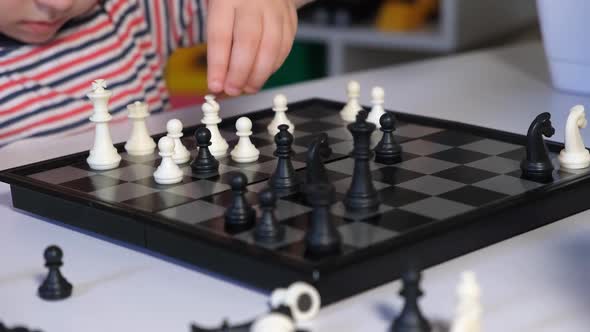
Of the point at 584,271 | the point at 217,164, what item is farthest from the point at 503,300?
the point at 217,164

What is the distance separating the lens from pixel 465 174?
3.21 feet

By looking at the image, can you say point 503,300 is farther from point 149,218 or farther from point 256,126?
point 256,126

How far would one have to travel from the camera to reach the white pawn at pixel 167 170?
960mm

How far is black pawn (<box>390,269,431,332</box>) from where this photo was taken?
67 centimetres

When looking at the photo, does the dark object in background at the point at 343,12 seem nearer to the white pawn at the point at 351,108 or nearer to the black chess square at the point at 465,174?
the white pawn at the point at 351,108

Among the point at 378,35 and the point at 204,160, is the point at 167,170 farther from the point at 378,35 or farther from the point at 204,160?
the point at 378,35

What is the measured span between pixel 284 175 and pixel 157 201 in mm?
125

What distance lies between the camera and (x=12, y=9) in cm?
142

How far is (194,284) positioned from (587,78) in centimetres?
92

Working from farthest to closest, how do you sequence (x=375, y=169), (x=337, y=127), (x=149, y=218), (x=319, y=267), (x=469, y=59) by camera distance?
(x=469, y=59), (x=337, y=127), (x=375, y=169), (x=149, y=218), (x=319, y=267)

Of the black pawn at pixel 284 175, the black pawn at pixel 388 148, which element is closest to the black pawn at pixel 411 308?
the black pawn at pixel 284 175

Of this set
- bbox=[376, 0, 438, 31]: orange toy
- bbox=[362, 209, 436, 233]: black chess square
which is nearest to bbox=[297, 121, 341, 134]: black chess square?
bbox=[362, 209, 436, 233]: black chess square

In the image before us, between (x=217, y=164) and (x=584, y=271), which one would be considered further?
(x=217, y=164)

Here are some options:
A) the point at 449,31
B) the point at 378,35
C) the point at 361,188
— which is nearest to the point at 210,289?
the point at 361,188
